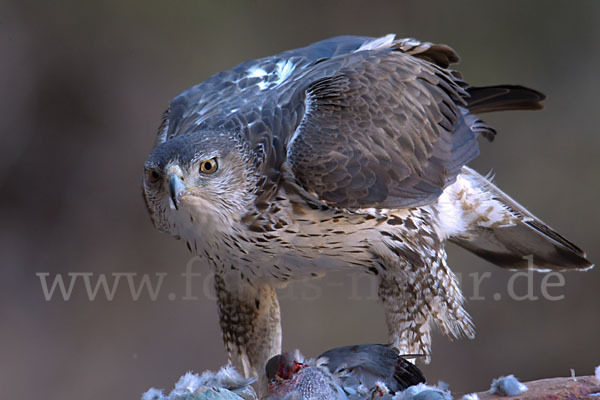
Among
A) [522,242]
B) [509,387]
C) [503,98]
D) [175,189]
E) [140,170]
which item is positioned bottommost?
[509,387]

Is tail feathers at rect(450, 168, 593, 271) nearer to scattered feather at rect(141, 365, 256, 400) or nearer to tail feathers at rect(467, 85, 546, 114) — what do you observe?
tail feathers at rect(467, 85, 546, 114)

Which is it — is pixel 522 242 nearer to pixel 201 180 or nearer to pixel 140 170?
pixel 201 180

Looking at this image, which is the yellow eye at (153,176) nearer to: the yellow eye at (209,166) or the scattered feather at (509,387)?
the yellow eye at (209,166)

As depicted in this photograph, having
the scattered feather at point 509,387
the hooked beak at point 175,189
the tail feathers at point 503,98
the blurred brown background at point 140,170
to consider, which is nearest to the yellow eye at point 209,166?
the hooked beak at point 175,189

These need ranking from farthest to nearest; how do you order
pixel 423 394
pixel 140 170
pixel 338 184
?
pixel 140 170 < pixel 338 184 < pixel 423 394

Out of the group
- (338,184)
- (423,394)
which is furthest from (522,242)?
(423,394)

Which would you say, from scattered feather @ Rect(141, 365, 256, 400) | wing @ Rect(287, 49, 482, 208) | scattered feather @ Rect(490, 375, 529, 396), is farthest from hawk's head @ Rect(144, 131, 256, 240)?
scattered feather @ Rect(490, 375, 529, 396)

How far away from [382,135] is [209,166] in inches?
32.2

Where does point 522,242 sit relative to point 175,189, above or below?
below

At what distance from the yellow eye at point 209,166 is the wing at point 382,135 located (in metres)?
0.33

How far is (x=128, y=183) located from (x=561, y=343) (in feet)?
13.0

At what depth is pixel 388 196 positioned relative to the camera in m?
2.96

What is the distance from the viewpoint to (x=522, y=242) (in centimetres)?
385

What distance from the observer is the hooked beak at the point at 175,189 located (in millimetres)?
2541
